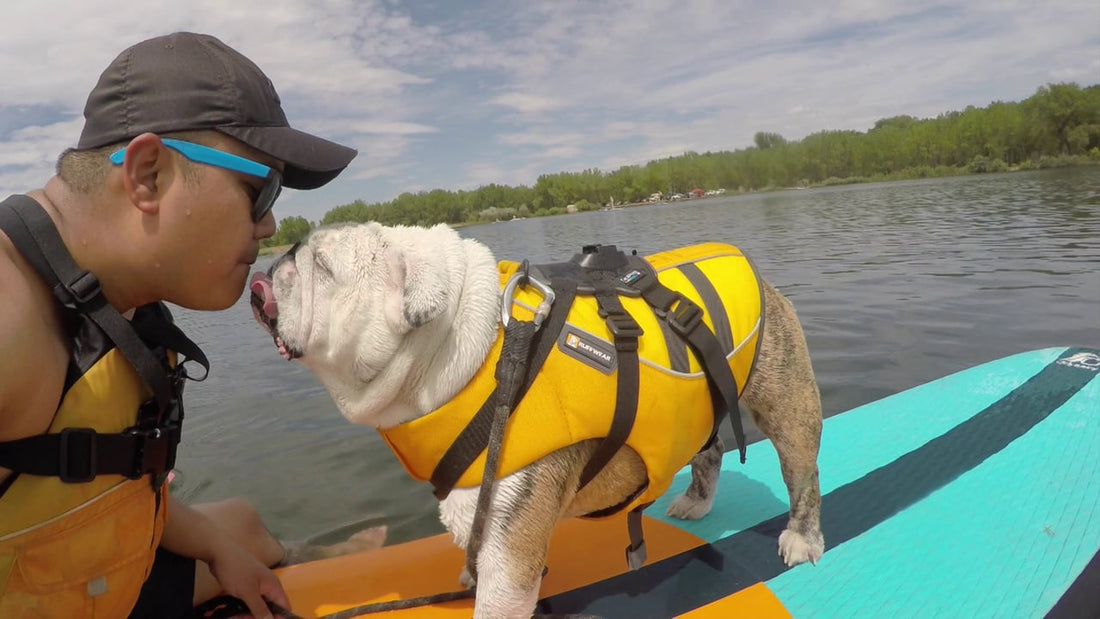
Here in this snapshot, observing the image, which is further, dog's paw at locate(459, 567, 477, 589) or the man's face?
dog's paw at locate(459, 567, 477, 589)

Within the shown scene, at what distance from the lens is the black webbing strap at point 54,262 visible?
208cm

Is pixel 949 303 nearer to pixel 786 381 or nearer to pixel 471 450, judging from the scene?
pixel 786 381

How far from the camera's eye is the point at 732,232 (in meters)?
30.2

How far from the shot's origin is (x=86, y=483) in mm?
2279

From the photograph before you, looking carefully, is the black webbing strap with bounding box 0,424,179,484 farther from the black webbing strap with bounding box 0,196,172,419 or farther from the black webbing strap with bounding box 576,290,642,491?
the black webbing strap with bounding box 576,290,642,491

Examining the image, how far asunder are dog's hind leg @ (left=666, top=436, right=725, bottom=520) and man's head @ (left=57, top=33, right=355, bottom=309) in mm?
3013

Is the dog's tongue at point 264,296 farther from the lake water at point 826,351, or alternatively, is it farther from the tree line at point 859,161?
the tree line at point 859,161

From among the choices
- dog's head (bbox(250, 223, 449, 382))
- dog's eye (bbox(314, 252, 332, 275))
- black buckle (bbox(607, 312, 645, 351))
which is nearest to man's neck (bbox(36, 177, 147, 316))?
dog's head (bbox(250, 223, 449, 382))

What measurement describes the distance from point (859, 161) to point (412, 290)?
11971cm

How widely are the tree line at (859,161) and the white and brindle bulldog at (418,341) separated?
59870 millimetres

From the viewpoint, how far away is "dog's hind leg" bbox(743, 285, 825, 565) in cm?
339

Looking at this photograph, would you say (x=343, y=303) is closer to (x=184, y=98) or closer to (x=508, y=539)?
(x=184, y=98)

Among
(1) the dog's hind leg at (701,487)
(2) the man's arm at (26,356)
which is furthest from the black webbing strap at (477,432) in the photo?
(1) the dog's hind leg at (701,487)

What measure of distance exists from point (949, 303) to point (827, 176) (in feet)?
359
